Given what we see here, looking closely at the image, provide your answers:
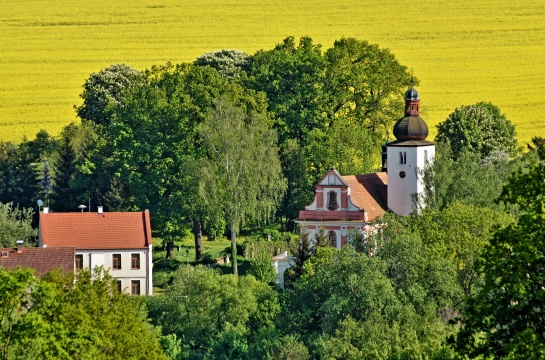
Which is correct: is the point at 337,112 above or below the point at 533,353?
above

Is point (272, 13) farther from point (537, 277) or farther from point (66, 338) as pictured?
point (537, 277)

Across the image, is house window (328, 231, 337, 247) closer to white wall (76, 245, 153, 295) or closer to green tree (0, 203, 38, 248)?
white wall (76, 245, 153, 295)

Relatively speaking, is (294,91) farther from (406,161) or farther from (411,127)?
(406,161)

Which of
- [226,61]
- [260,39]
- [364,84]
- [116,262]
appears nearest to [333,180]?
[116,262]

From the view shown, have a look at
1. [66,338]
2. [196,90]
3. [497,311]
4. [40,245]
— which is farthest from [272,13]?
[497,311]

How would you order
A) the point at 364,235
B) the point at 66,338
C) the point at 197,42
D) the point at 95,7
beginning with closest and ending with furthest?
the point at 66,338
the point at 364,235
the point at 197,42
the point at 95,7

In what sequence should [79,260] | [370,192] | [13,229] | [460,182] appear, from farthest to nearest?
[370,192] < [13,229] < [79,260] < [460,182]

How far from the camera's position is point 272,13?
147375mm

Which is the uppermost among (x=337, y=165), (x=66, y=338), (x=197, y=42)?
(x=197, y=42)

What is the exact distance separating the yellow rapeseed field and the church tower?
21304 millimetres

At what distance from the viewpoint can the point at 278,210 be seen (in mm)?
105500

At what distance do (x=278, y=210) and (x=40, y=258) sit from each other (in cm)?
1986

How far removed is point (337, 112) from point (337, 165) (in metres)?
9.89

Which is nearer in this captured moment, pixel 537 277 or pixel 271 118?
pixel 537 277
